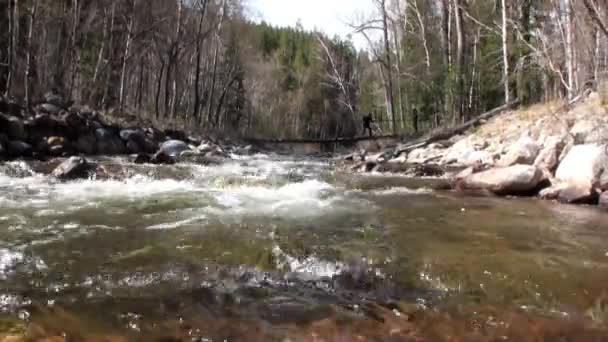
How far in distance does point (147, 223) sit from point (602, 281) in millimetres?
4804

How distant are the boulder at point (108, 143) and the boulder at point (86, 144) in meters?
0.17

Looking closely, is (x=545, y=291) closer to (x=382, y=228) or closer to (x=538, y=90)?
(x=382, y=228)

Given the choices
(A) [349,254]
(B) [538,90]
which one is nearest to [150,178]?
(A) [349,254]

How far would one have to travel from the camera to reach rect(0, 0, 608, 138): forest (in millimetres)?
17734

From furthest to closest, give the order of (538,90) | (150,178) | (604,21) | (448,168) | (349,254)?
(538,90) < (448,168) < (150,178) < (604,21) < (349,254)

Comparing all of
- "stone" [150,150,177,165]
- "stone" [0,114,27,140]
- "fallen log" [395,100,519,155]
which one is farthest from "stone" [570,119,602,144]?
"stone" [0,114,27,140]

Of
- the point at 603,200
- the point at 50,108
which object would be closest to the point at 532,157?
the point at 603,200

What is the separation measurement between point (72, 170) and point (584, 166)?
31.2 feet

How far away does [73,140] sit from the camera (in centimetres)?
1529

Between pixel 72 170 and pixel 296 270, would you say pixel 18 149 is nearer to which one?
pixel 72 170

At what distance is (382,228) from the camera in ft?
20.4

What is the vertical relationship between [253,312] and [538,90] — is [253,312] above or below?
below

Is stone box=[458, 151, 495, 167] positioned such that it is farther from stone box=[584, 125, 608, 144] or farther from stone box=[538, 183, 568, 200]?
stone box=[538, 183, 568, 200]

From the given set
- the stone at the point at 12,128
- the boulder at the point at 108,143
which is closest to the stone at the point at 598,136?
the boulder at the point at 108,143
